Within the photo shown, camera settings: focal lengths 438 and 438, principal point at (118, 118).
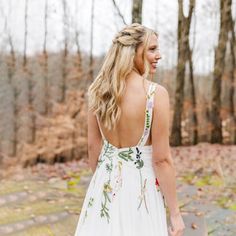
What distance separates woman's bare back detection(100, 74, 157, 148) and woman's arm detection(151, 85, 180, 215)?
65mm

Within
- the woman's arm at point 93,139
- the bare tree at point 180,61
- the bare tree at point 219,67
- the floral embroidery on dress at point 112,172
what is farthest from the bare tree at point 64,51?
the floral embroidery on dress at point 112,172

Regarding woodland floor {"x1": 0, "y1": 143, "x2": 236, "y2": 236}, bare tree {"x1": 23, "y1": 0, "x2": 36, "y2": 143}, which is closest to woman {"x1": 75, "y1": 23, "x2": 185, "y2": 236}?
woodland floor {"x1": 0, "y1": 143, "x2": 236, "y2": 236}

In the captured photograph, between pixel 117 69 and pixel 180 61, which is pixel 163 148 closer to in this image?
pixel 117 69

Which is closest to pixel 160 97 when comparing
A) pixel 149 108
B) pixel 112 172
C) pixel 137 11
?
pixel 149 108

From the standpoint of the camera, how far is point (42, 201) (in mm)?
6418

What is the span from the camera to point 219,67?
14633mm

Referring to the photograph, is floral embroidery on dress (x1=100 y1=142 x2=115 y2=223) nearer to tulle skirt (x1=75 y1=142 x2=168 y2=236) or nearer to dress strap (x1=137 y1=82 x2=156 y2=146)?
tulle skirt (x1=75 y1=142 x2=168 y2=236)

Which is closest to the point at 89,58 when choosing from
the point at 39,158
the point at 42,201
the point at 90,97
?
the point at 39,158

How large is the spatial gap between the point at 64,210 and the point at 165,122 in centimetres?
402

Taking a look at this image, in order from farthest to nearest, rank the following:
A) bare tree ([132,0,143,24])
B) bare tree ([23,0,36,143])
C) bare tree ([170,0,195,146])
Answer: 1. bare tree ([170,0,195,146])
2. bare tree ([23,0,36,143])
3. bare tree ([132,0,143,24])

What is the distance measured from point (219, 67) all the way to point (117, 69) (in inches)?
513

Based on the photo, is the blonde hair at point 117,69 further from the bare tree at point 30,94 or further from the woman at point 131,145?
the bare tree at point 30,94

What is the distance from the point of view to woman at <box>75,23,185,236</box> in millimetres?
2133

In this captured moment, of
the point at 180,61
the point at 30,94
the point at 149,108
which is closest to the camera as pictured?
the point at 149,108
